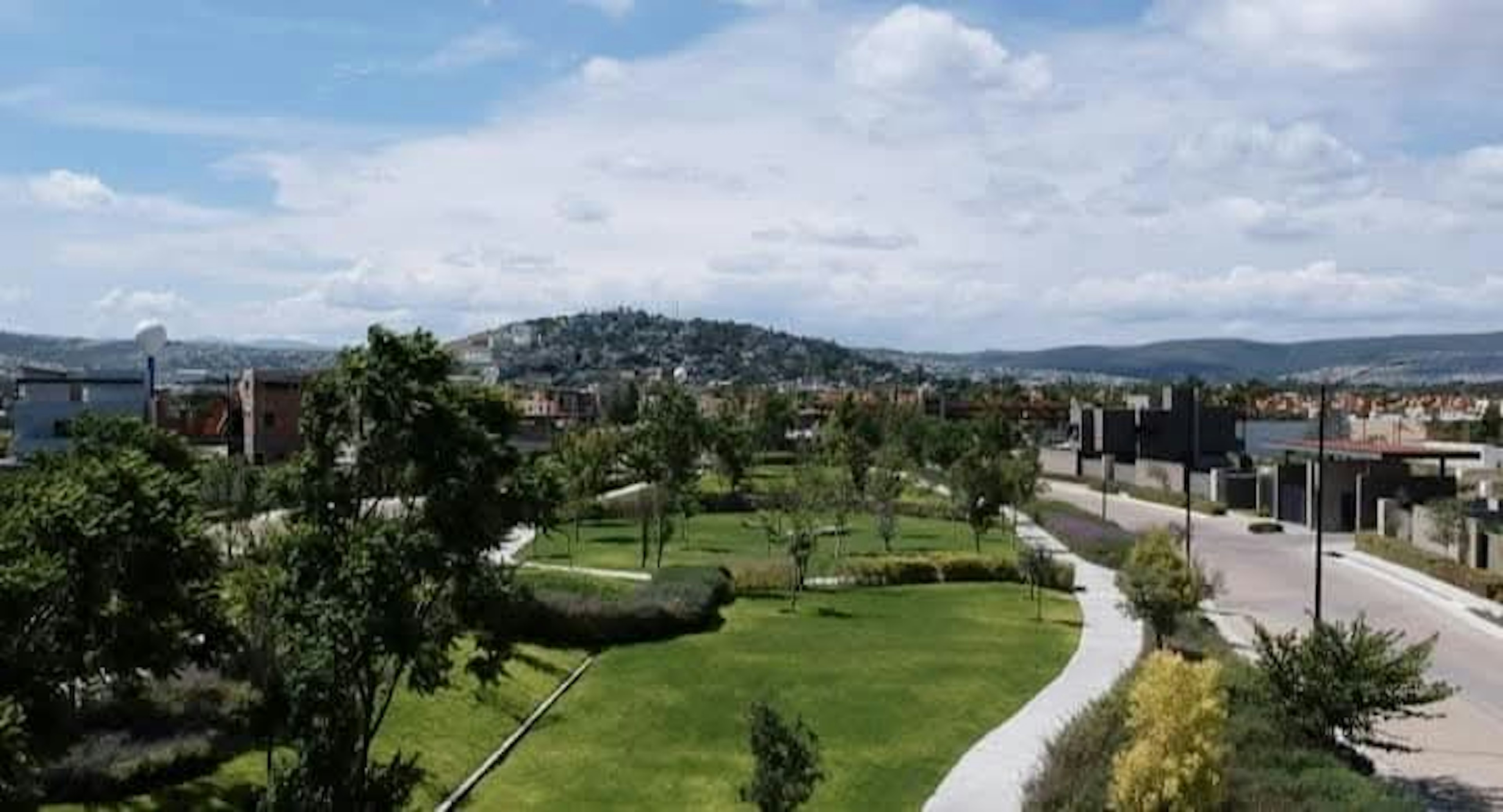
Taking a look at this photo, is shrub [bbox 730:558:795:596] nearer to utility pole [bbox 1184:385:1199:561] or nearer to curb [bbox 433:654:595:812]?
curb [bbox 433:654:595:812]

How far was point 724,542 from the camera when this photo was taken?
2484 inches

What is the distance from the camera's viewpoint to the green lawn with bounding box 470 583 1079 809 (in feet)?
84.7

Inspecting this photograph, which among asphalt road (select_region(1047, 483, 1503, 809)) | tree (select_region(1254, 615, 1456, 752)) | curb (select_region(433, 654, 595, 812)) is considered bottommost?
asphalt road (select_region(1047, 483, 1503, 809))

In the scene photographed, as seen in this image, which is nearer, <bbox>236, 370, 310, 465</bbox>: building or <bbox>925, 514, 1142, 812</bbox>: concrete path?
<bbox>925, 514, 1142, 812</bbox>: concrete path

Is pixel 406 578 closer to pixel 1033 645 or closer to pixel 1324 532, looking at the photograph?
pixel 1033 645

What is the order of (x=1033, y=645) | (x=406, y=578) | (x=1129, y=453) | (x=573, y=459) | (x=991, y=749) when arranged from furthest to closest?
1. (x=1129, y=453)
2. (x=573, y=459)
3. (x=1033, y=645)
4. (x=991, y=749)
5. (x=406, y=578)

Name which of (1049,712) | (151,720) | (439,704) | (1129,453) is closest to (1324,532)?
(1129,453)

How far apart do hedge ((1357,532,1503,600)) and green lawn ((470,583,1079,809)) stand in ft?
55.2

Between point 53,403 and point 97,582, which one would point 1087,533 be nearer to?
point 97,582

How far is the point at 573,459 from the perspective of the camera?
69.9 m

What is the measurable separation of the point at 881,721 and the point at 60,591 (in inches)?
651

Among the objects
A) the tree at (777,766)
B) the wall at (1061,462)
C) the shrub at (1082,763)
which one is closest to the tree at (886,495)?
the shrub at (1082,763)

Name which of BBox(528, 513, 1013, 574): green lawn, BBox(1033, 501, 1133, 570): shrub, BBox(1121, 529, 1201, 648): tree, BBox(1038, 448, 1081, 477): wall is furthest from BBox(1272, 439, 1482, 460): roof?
BBox(1121, 529, 1201, 648): tree

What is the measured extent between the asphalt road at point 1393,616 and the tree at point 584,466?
26.3m
